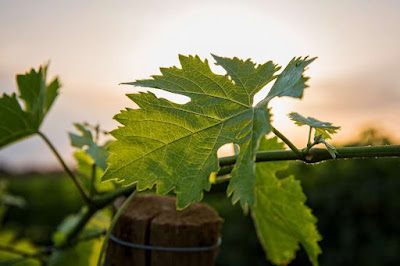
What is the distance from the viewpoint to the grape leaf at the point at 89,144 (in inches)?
72.1

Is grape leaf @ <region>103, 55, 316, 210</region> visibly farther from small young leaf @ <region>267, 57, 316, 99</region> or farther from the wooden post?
the wooden post

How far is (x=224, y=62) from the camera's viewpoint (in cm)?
128

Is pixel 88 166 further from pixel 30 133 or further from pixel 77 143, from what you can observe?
pixel 30 133

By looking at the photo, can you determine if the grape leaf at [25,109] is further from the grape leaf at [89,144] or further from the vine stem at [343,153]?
the vine stem at [343,153]

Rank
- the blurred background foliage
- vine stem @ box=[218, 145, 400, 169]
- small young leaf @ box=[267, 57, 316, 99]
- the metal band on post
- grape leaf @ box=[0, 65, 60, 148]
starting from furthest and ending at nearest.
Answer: the blurred background foliage
grape leaf @ box=[0, 65, 60, 148]
the metal band on post
vine stem @ box=[218, 145, 400, 169]
small young leaf @ box=[267, 57, 316, 99]

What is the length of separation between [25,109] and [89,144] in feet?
0.92

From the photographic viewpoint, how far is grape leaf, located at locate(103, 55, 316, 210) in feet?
4.11

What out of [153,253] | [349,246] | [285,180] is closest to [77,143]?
[153,253]

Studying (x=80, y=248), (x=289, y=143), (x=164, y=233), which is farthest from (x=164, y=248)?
(x=80, y=248)

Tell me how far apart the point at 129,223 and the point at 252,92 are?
72 centimetres

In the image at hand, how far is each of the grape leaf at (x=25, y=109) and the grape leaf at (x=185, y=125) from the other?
2.28 feet

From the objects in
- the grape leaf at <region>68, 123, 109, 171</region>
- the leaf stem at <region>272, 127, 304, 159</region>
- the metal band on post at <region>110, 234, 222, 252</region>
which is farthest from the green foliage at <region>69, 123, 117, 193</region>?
the leaf stem at <region>272, 127, 304, 159</region>

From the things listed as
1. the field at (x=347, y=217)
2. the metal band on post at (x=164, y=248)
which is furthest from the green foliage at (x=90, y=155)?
the field at (x=347, y=217)

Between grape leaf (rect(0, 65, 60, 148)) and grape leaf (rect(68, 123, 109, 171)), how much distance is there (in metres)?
0.21
